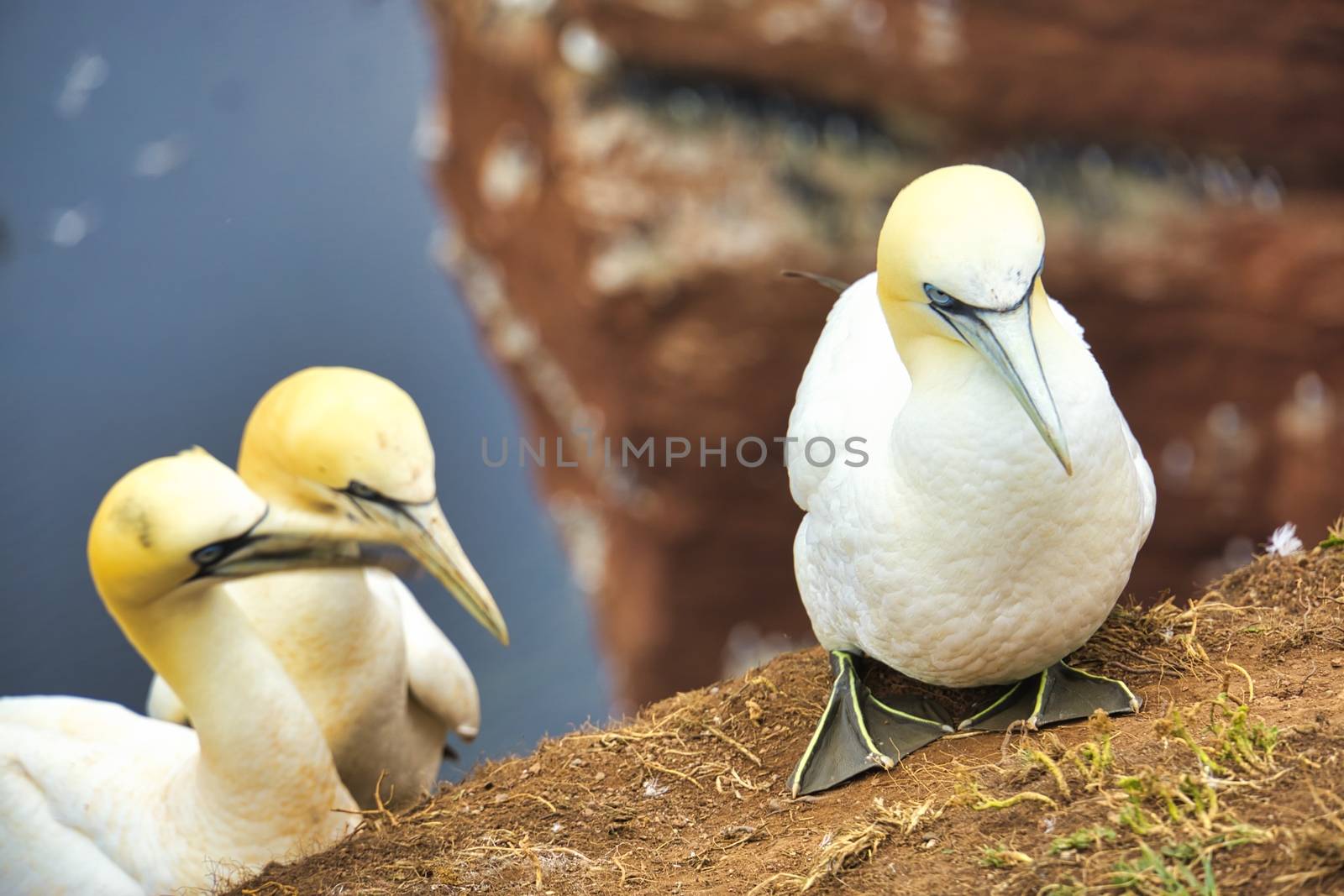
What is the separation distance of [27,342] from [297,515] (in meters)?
2.34

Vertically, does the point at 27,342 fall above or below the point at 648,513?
above

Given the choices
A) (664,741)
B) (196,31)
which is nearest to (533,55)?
(196,31)

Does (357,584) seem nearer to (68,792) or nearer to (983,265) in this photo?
(68,792)

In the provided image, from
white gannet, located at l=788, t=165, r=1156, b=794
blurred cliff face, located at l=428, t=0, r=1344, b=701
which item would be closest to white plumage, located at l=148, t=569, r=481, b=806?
white gannet, located at l=788, t=165, r=1156, b=794

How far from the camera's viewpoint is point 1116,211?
17.7 feet

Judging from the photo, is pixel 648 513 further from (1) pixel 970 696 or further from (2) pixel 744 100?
(1) pixel 970 696

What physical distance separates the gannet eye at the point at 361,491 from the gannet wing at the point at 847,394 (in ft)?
3.34

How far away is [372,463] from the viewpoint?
2889 mm

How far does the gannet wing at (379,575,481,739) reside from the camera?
12.0ft

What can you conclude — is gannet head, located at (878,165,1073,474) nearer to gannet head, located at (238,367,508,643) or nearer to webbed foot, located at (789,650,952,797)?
webbed foot, located at (789,650,952,797)

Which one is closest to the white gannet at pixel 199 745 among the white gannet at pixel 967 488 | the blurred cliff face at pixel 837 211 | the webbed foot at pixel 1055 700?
the white gannet at pixel 967 488

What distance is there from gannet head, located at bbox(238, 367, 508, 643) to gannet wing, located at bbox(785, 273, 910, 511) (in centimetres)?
86

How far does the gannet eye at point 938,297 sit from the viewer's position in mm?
1958

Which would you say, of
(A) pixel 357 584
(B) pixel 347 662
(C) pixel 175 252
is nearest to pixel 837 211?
(C) pixel 175 252
